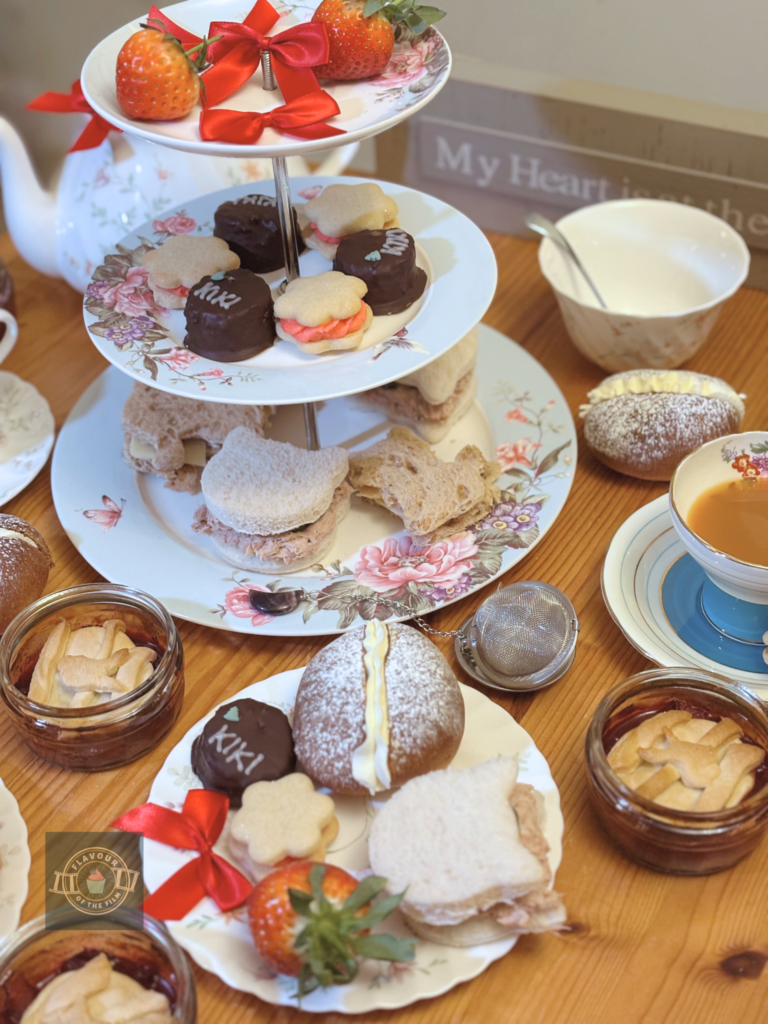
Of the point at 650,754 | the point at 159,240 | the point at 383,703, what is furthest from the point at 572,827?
the point at 159,240

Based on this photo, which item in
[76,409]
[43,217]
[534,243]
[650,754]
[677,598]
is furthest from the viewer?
[534,243]

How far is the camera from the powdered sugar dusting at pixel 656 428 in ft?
3.93

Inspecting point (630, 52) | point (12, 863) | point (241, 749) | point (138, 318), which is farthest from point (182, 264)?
point (630, 52)

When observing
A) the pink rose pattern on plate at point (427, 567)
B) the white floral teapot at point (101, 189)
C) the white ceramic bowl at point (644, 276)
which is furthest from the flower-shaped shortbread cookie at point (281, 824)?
the white floral teapot at point (101, 189)

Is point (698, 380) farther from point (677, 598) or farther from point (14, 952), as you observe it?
point (14, 952)

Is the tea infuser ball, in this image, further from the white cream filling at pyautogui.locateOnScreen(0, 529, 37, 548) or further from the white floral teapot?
the white floral teapot

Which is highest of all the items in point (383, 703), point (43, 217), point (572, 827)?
point (43, 217)

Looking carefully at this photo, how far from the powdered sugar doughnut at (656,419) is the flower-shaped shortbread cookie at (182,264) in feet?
1.62

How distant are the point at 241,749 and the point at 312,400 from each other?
33cm

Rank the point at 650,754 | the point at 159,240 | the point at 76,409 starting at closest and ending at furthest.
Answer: the point at 650,754
the point at 159,240
the point at 76,409

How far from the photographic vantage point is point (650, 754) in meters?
0.88

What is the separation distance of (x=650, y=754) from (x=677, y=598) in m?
0.25

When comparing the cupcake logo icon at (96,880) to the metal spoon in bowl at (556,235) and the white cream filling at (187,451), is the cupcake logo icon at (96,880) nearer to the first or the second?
the white cream filling at (187,451)

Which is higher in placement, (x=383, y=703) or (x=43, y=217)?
(x=43, y=217)
